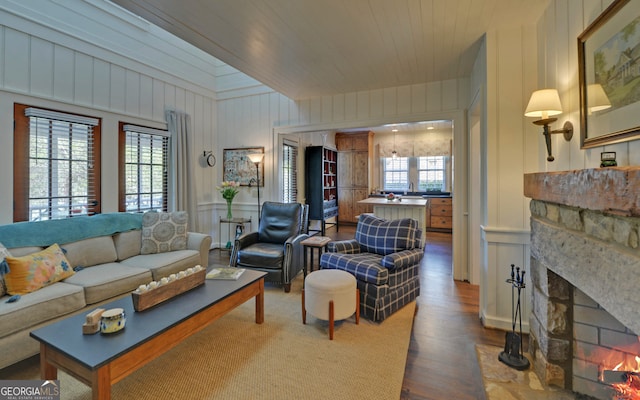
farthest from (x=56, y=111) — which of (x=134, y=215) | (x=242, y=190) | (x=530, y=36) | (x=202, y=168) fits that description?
(x=530, y=36)

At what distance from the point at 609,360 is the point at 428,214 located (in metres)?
6.27

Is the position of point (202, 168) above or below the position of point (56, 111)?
below

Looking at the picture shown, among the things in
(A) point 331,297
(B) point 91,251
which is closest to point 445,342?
(A) point 331,297

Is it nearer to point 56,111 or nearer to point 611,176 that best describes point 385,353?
point 611,176

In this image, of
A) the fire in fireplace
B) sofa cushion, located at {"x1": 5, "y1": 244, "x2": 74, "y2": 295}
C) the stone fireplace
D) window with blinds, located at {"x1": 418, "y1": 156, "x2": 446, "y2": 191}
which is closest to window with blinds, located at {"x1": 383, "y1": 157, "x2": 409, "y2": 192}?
window with blinds, located at {"x1": 418, "y1": 156, "x2": 446, "y2": 191}

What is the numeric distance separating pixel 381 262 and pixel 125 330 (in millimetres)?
2051

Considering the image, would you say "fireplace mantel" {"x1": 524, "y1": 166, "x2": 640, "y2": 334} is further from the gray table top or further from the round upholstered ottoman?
the gray table top

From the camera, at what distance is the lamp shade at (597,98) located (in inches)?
54.5

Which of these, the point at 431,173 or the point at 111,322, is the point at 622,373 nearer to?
the point at 111,322

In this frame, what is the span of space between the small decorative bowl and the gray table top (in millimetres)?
25

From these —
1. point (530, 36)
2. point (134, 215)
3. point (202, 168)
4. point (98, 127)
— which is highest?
point (530, 36)

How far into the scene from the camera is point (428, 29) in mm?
2568

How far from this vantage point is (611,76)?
1348 mm

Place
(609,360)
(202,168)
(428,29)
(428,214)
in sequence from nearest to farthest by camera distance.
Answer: (609,360) → (428,29) → (202,168) → (428,214)
